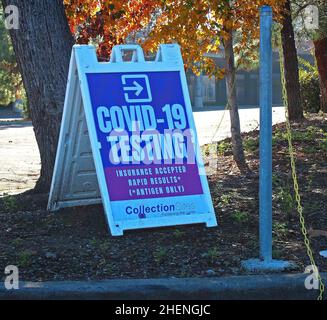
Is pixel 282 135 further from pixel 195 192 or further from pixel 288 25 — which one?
pixel 195 192

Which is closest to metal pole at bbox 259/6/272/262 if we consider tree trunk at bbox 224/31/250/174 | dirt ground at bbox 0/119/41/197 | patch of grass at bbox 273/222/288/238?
patch of grass at bbox 273/222/288/238

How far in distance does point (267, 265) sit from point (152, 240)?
1204 millimetres

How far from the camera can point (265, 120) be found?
5.06 meters

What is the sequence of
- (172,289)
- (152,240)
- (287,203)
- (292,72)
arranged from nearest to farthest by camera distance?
(172,289) < (152,240) < (287,203) < (292,72)

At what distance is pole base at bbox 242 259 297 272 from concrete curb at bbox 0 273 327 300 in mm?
266

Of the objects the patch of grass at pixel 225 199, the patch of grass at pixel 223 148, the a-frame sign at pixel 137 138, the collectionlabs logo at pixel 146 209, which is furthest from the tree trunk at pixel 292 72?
the collectionlabs logo at pixel 146 209

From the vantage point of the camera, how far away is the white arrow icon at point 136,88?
20.6 feet

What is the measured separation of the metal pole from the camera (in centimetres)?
500

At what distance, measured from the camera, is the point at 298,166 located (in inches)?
370

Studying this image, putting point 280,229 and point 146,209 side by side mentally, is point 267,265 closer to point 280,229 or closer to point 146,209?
point 280,229

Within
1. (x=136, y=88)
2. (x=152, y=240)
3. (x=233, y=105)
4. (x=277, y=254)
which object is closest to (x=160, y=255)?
(x=152, y=240)

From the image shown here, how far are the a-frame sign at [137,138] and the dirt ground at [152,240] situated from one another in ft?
0.71
